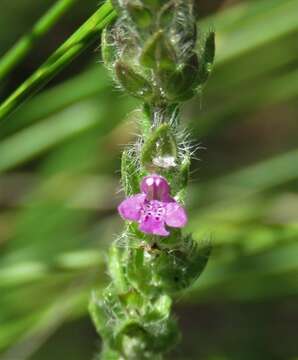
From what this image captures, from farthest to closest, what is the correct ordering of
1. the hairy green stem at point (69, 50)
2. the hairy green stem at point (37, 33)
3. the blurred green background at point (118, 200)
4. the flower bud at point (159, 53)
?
the blurred green background at point (118, 200)
the hairy green stem at point (37, 33)
the hairy green stem at point (69, 50)
the flower bud at point (159, 53)

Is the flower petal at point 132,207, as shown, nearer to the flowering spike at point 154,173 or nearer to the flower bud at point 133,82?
the flowering spike at point 154,173

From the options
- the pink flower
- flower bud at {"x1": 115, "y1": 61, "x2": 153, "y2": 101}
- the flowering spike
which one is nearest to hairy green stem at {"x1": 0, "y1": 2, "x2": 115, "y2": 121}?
the flowering spike

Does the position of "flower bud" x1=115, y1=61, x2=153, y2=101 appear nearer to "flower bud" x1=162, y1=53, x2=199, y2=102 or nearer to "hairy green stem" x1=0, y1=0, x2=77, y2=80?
"flower bud" x1=162, y1=53, x2=199, y2=102

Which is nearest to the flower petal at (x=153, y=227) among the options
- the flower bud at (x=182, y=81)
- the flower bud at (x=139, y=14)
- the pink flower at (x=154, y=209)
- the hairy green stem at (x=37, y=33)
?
the pink flower at (x=154, y=209)

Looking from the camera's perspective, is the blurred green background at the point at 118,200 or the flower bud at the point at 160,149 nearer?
the flower bud at the point at 160,149

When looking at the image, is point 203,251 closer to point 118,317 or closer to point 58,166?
point 118,317

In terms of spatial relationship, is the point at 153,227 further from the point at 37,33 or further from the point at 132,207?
the point at 37,33

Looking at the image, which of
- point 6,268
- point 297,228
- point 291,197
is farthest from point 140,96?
point 291,197
